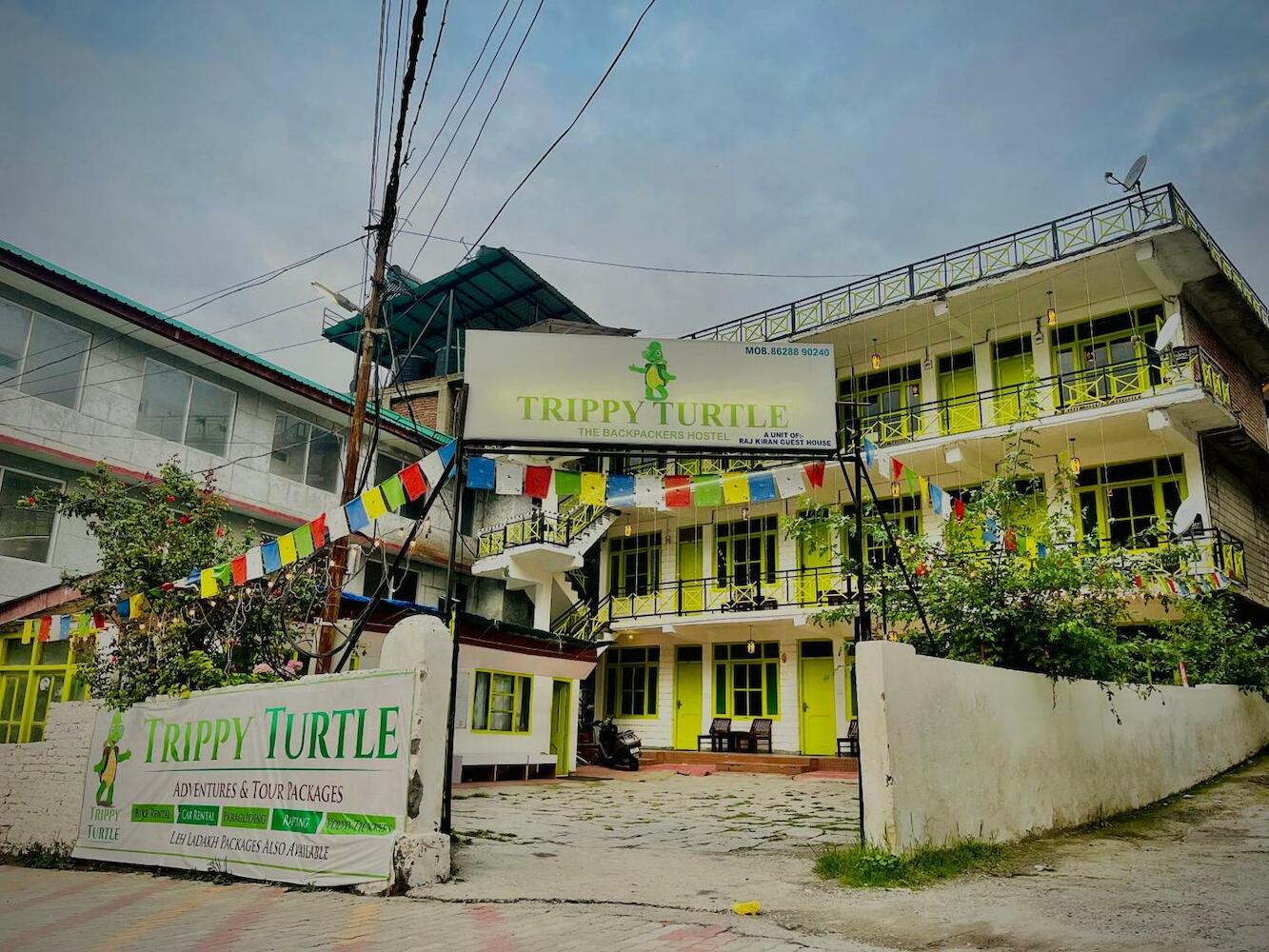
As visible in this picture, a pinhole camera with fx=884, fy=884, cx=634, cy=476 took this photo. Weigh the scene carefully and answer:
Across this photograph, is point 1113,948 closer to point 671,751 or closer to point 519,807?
point 519,807

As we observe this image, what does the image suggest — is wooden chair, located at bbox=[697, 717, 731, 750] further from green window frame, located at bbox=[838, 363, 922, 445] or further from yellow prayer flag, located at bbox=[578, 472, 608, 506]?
Result: yellow prayer flag, located at bbox=[578, 472, 608, 506]

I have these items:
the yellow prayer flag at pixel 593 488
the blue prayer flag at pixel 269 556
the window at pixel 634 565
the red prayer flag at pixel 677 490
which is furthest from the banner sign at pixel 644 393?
the window at pixel 634 565

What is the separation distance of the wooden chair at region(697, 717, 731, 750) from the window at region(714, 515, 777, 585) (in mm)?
3284

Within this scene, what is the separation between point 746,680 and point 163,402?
1398 cm

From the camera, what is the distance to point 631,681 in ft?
76.6

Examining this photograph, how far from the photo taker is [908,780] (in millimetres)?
6668

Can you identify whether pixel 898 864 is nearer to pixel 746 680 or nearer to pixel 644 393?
pixel 644 393

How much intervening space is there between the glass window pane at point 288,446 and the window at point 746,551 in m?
10.0

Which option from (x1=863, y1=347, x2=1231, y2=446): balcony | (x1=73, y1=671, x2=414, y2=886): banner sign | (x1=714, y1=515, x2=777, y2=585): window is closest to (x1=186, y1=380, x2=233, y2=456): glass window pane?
(x1=73, y1=671, x2=414, y2=886): banner sign

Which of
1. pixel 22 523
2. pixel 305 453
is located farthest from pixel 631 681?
pixel 22 523

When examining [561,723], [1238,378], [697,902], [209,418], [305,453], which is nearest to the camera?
[697,902]

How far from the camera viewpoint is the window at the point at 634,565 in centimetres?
2328

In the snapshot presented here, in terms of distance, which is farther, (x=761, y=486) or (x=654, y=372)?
(x=761, y=486)

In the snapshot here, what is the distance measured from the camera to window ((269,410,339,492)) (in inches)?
741
